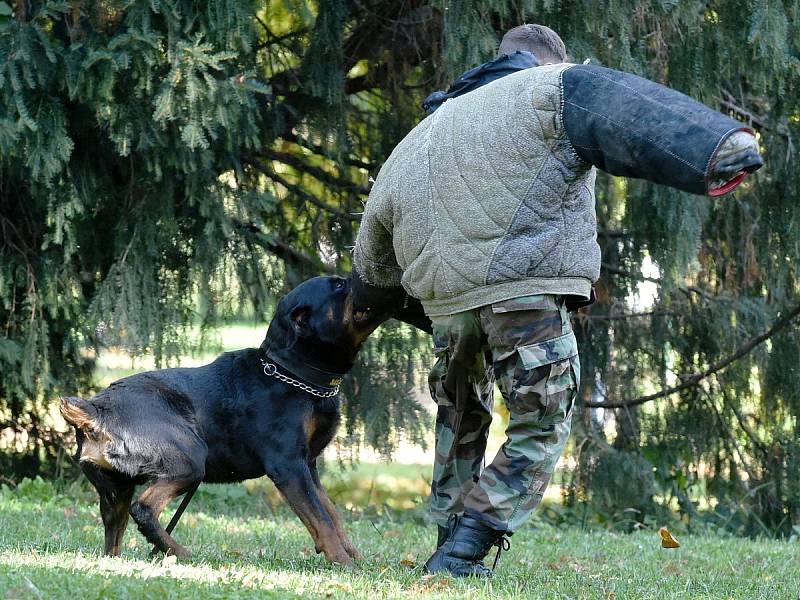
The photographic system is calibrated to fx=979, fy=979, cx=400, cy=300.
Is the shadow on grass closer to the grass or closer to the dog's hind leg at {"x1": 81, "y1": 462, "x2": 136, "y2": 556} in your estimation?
the grass

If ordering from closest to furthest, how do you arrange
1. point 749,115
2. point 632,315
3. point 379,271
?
1. point 379,271
2. point 749,115
3. point 632,315

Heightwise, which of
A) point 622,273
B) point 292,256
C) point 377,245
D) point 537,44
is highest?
point 537,44

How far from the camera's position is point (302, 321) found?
5.04 m

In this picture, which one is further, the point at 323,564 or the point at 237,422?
the point at 237,422

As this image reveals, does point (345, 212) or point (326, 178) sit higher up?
point (326, 178)

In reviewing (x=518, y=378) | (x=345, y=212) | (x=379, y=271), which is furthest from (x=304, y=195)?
(x=518, y=378)

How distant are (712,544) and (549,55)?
3.47 meters

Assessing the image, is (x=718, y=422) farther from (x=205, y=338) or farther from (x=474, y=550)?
(x=474, y=550)

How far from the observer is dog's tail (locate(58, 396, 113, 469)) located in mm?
4539

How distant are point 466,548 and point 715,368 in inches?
201

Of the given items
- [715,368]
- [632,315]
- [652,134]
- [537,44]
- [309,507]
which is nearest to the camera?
[652,134]

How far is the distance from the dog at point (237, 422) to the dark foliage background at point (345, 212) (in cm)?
158

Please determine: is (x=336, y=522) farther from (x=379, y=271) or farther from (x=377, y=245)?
(x=377, y=245)

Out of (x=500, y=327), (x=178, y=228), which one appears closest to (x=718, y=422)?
(x=178, y=228)
